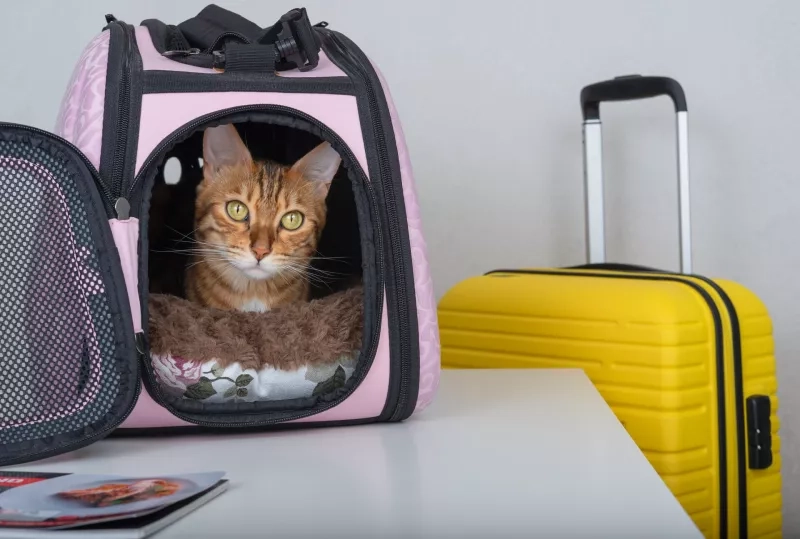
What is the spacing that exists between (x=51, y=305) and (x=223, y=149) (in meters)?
0.43

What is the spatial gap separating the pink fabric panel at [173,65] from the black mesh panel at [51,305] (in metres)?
0.17

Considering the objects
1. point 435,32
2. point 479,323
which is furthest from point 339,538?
point 435,32

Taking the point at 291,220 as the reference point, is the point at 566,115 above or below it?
above

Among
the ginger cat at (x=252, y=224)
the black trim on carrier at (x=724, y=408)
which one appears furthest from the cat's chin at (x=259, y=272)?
the black trim on carrier at (x=724, y=408)

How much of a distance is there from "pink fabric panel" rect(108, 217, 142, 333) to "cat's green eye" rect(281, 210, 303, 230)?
1.14 feet

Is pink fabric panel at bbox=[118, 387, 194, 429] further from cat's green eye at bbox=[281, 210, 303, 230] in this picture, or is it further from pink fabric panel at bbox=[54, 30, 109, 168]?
cat's green eye at bbox=[281, 210, 303, 230]

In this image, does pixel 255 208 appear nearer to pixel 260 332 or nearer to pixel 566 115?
pixel 260 332

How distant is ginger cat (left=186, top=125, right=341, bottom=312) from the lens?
4.16 ft

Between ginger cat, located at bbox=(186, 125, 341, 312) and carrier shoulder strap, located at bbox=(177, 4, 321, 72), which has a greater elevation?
carrier shoulder strap, located at bbox=(177, 4, 321, 72)

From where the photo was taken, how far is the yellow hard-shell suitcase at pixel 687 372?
128 cm

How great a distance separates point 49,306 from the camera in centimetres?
95

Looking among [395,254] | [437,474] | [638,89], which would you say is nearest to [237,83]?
[395,254]

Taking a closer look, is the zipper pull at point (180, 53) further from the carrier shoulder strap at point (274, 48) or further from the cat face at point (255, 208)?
the cat face at point (255, 208)

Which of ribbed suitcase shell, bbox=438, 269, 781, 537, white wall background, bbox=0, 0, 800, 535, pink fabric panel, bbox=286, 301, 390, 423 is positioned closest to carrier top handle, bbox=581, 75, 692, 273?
white wall background, bbox=0, 0, 800, 535
